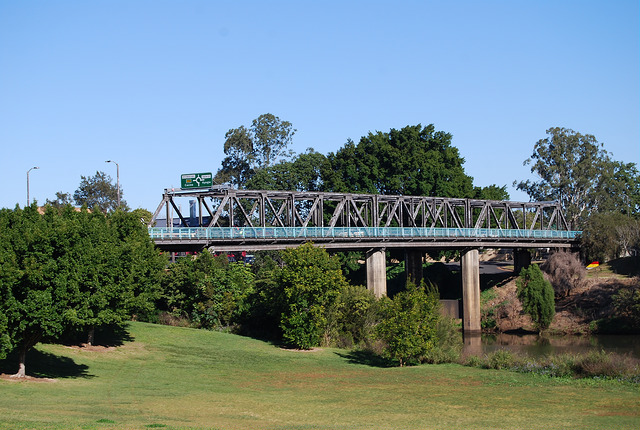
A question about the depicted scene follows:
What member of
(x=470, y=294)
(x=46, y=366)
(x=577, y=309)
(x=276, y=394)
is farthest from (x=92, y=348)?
(x=577, y=309)

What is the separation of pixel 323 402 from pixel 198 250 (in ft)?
87.9

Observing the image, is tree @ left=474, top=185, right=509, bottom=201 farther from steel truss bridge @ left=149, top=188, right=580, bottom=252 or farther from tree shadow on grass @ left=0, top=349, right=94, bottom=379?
tree shadow on grass @ left=0, top=349, right=94, bottom=379

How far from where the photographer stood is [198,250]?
54812mm

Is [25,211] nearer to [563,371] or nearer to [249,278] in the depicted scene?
[249,278]

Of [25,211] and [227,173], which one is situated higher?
[227,173]

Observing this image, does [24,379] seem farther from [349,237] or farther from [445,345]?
[349,237]

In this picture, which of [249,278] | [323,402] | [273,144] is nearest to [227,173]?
[273,144]

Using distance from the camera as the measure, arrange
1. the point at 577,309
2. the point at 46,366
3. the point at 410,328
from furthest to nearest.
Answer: the point at 577,309, the point at 410,328, the point at 46,366

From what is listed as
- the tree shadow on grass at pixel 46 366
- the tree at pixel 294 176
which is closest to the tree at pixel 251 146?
the tree at pixel 294 176

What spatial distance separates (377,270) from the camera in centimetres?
6762

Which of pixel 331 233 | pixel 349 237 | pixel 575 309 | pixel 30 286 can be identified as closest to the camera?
pixel 30 286

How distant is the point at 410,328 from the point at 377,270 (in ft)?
78.4

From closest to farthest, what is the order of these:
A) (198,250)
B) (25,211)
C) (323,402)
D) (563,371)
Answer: (323,402), (25,211), (563,371), (198,250)

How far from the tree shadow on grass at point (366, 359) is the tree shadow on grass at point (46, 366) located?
57.3 ft
